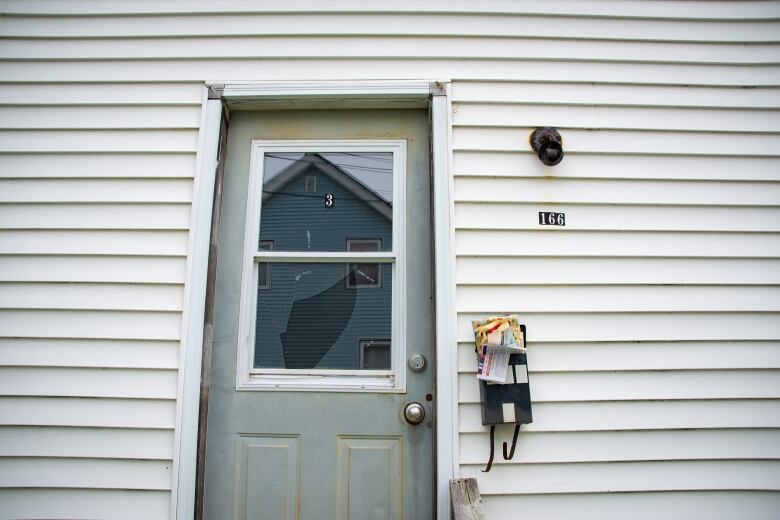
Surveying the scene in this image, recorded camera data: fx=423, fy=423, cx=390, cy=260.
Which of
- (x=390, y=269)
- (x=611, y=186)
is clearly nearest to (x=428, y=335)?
(x=390, y=269)

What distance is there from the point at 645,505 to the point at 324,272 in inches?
68.6

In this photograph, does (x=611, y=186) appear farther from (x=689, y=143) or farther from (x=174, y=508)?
(x=174, y=508)

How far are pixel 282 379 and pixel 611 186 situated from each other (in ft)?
5.85

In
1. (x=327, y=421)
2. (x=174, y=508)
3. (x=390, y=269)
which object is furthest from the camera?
(x=390, y=269)

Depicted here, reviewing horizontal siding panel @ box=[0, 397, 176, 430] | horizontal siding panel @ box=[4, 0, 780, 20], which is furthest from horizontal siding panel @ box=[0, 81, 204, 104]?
horizontal siding panel @ box=[0, 397, 176, 430]

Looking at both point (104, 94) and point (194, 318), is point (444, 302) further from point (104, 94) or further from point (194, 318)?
point (104, 94)

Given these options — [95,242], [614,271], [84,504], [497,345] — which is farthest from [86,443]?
[614,271]

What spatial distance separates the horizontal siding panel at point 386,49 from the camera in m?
2.07

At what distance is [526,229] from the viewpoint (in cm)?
195

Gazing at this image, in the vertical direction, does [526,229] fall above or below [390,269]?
above

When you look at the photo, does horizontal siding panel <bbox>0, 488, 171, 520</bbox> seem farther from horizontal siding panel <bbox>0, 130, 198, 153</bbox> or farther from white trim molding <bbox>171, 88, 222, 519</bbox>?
horizontal siding panel <bbox>0, 130, 198, 153</bbox>

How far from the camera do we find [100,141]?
2035 mm

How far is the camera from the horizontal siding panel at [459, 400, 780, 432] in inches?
72.2

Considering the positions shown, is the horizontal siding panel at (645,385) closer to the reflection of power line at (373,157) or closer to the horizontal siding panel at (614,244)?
the horizontal siding panel at (614,244)
